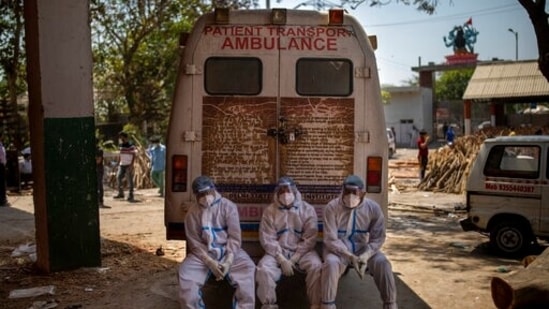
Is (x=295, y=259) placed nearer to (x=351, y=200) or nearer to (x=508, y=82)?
(x=351, y=200)

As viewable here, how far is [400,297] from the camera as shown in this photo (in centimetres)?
595

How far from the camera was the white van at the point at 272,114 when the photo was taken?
555cm

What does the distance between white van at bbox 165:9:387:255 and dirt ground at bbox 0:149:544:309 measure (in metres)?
1.04

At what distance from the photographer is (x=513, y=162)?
8.12 metres

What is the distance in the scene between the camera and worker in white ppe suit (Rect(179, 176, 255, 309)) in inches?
192

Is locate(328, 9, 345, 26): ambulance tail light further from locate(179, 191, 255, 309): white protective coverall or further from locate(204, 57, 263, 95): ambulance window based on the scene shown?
locate(179, 191, 255, 309): white protective coverall

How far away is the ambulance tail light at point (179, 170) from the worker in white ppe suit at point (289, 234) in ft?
2.79

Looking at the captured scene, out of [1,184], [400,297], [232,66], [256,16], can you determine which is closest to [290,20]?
[256,16]

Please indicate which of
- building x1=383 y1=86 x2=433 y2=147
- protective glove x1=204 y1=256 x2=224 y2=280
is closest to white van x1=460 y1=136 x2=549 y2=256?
protective glove x1=204 y1=256 x2=224 y2=280

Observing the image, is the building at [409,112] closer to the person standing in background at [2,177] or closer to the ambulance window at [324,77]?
the person standing in background at [2,177]

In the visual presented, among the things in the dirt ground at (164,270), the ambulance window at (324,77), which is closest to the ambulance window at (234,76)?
the ambulance window at (324,77)

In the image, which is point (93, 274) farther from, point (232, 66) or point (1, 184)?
point (1, 184)

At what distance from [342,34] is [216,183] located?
1.85m

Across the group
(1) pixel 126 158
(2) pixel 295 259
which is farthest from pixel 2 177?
(2) pixel 295 259
